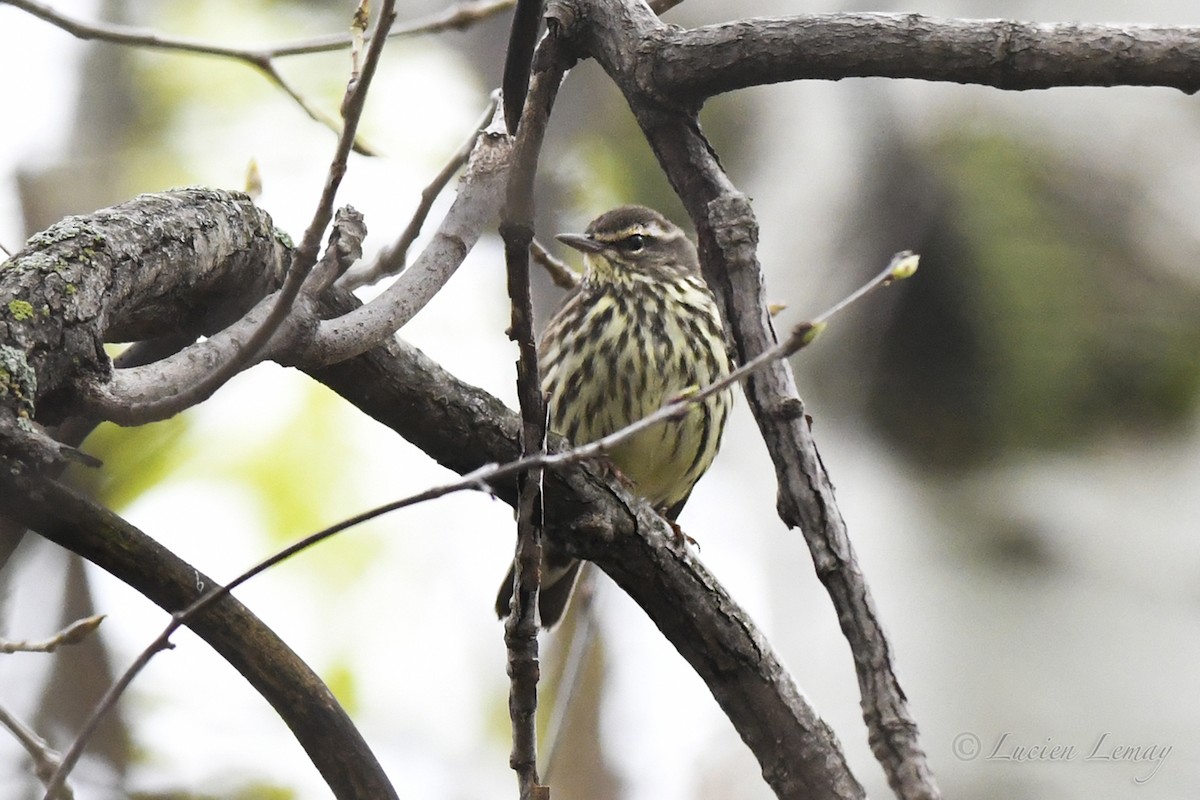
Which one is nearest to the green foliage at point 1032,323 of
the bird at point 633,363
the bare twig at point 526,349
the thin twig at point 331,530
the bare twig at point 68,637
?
the bird at point 633,363

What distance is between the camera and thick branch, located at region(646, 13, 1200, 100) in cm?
238

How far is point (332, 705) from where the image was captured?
2.50m

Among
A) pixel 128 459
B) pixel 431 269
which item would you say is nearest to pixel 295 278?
pixel 431 269

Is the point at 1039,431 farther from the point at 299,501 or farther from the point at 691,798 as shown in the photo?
the point at 299,501

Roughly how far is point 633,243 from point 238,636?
10.4 feet

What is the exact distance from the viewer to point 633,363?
477 cm

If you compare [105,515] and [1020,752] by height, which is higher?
[1020,752]

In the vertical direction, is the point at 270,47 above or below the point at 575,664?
above

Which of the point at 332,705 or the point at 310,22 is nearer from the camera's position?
the point at 332,705

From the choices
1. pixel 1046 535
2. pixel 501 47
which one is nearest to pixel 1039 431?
pixel 1046 535

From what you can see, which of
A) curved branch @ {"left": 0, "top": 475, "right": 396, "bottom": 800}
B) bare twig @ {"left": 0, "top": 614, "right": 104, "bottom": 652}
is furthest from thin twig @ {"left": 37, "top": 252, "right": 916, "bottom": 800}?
bare twig @ {"left": 0, "top": 614, "right": 104, "bottom": 652}

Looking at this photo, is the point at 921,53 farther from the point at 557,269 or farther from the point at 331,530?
the point at 557,269

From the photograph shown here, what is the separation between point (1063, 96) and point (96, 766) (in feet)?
18.3

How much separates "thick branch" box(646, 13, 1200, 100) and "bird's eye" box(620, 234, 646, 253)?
7.67ft
